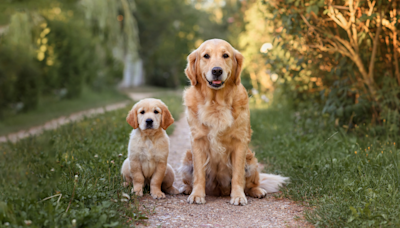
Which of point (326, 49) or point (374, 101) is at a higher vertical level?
point (326, 49)

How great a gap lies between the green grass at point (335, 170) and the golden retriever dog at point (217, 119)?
0.68 metres

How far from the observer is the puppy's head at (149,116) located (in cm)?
378

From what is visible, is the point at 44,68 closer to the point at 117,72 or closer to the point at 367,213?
the point at 117,72

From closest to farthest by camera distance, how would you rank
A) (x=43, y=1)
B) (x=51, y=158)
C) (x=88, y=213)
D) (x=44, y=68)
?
(x=88, y=213) < (x=51, y=158) < (x=43, y=1) < (x=44, y=68)

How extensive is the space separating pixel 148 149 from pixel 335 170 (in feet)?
6.93

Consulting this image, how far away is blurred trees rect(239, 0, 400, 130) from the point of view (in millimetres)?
5262

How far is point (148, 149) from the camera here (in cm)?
378

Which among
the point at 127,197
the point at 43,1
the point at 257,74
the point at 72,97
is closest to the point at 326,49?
the point at 127,197

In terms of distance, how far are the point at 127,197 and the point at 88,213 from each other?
0.69 meters

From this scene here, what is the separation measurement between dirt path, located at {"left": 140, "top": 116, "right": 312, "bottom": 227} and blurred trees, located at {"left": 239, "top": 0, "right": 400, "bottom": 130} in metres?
2.54

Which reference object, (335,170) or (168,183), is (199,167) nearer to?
(168,183)

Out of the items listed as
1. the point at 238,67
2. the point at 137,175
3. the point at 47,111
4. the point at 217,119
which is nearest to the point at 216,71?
the point at 238,67

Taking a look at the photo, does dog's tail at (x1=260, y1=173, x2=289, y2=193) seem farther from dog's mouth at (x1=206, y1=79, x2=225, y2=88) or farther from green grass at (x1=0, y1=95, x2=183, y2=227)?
green grass at (x1=0, y1=95, x2=183, y2=227)

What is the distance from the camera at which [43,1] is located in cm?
1162
